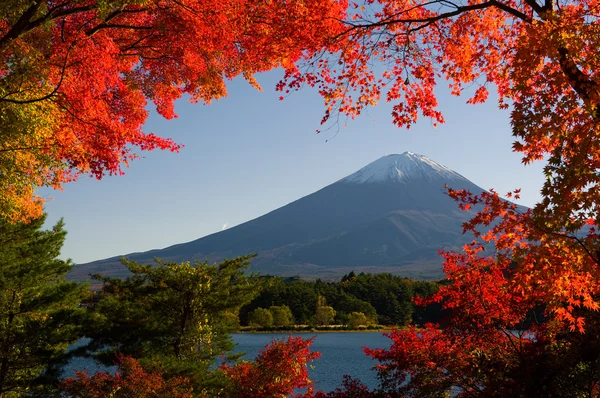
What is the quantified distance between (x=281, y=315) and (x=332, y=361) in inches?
897

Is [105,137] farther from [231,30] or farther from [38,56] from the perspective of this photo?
[231,30]

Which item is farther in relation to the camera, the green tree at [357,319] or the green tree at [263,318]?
the green tree at [357,319]

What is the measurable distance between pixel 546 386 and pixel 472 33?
4.60 meters

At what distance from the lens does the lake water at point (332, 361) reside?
2505 centimetres

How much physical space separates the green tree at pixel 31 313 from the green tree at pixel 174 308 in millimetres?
1473

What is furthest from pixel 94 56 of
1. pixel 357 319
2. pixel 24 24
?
pixel 357 319

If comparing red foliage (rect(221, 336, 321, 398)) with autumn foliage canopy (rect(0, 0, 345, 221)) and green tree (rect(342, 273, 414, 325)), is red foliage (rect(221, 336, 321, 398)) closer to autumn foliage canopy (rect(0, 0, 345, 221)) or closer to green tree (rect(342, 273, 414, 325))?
autumn foliage canopy (rect(0, 0, 345, 221))

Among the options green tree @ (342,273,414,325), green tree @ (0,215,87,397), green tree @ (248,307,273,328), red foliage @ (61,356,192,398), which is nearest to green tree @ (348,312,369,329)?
green tree @ (342,273,414,325)

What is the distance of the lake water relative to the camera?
82.2ft

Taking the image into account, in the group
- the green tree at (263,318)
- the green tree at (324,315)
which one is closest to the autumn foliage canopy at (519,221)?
the green tree at (263,318)

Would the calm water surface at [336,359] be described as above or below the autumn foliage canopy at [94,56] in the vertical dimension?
below

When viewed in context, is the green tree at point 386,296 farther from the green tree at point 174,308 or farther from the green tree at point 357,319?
the green tree at point 174,308

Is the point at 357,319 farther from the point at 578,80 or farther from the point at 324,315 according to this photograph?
the point at 578,80

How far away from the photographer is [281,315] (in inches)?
2170
